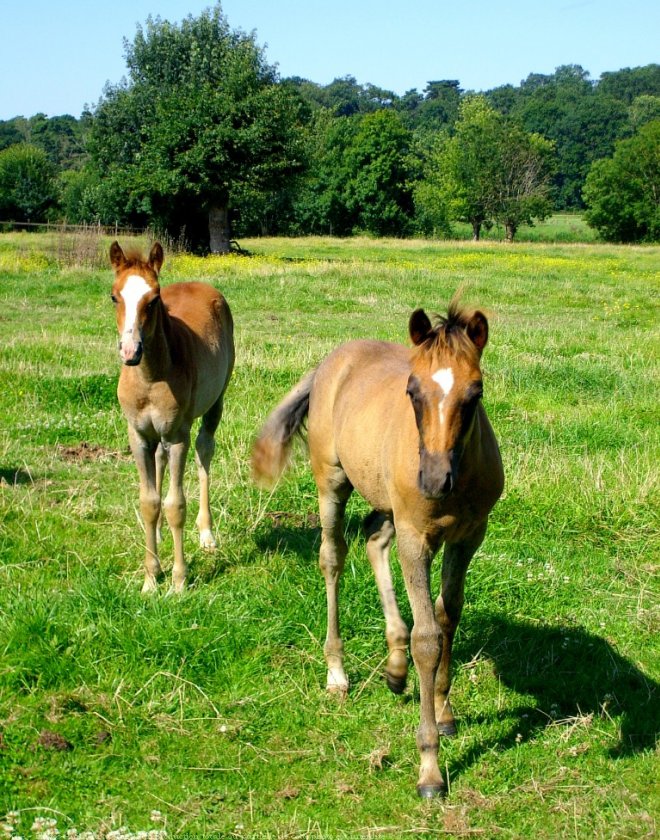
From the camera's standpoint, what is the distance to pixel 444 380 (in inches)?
139

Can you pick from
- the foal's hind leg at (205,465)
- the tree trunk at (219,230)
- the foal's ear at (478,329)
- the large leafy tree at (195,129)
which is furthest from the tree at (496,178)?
the foal's ear at (478,329)

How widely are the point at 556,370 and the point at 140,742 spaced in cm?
893

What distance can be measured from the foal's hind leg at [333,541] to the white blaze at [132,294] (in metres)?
1.69

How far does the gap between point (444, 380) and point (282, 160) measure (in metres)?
33.9

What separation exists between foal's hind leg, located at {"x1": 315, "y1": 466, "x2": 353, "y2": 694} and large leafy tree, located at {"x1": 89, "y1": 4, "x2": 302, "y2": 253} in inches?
1226

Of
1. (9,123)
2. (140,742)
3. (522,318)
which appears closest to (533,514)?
(140,742)

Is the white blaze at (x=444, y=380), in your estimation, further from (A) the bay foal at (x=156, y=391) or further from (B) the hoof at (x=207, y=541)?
(B) the hoof at (x=207, y=541)

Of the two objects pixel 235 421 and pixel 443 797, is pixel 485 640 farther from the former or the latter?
pixel 235 421

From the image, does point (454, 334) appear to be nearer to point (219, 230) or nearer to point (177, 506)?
point (177, 506)

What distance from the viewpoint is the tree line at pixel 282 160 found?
116 feet

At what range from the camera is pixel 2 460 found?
7785mm

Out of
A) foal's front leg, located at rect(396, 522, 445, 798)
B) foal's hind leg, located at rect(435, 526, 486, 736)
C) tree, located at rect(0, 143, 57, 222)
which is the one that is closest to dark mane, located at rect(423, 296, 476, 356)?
foal's front leg, located at rect(396, 522, 445, 798)

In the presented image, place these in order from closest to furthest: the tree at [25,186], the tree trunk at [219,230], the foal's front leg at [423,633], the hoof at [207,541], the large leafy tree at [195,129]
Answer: the foal's front leg at [423,633] → the hoof at [207,541] → the large leafy tree at [195,129] → the tree trunk at [219,230] → the tree at [25,186]

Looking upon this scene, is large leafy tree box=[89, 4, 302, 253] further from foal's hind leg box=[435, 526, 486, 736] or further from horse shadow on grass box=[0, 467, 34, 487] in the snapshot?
foal's hind leg box=[435, 526, 486, 736]
